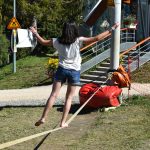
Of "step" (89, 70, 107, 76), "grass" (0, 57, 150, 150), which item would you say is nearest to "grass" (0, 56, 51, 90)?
"step" (89, 70, 107, 76)

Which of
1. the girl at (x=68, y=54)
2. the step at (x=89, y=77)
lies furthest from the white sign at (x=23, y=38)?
the girl at (x=68, y=54)

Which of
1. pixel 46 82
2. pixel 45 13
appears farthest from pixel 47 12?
pixel 46 82

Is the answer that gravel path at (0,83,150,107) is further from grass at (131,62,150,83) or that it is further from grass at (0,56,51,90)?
grass at (0,56,51,90)

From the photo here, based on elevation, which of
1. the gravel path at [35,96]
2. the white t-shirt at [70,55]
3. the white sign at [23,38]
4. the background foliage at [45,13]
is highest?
the background foliage at [45,13]

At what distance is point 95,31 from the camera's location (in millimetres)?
30422

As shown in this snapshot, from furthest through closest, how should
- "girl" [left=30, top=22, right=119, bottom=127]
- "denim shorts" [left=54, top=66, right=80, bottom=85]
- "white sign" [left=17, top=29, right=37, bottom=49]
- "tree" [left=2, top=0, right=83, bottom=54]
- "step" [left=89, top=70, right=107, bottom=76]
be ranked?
1. "tree" [left=2, top=0, right=83, bottom=54]
2. "white sign" [left=17, top=29, right=37, bottom=49]
3. "step" [left=89, top=70, right=107, bottom=76]
4. "denim shorts" [left=54, top=66, right=80, bottom=85]
5. "girl" [left=30, top=22, right=119, bottom=127]

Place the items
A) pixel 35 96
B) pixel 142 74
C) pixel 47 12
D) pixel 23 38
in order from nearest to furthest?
pixel 35 96 < pixel 142 74 < pixel 23 38 < pixel 47 12

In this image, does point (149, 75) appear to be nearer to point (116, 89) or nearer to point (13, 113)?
point (116, 89)

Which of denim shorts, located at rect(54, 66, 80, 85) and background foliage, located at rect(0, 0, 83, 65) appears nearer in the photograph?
denim shorts, located at rect(54, 66, 80, 85)

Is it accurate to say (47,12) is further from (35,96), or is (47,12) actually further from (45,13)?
(35,96)

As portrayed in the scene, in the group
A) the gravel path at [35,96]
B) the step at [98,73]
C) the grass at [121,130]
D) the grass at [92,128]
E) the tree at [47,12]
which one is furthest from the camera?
the tree at [47,12]

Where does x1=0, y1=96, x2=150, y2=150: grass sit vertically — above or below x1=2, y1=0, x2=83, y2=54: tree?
below

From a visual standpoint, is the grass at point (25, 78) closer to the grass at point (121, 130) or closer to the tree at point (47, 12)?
the grass at point (121, 130)

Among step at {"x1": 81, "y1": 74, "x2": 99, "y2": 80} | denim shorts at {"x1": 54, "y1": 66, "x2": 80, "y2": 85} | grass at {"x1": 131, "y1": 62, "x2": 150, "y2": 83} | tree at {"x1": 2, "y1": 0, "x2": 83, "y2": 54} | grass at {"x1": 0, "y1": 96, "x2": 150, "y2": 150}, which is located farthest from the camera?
tree at {"x1": 2, "y1": 0, "x2": 83, "y2": 54}
